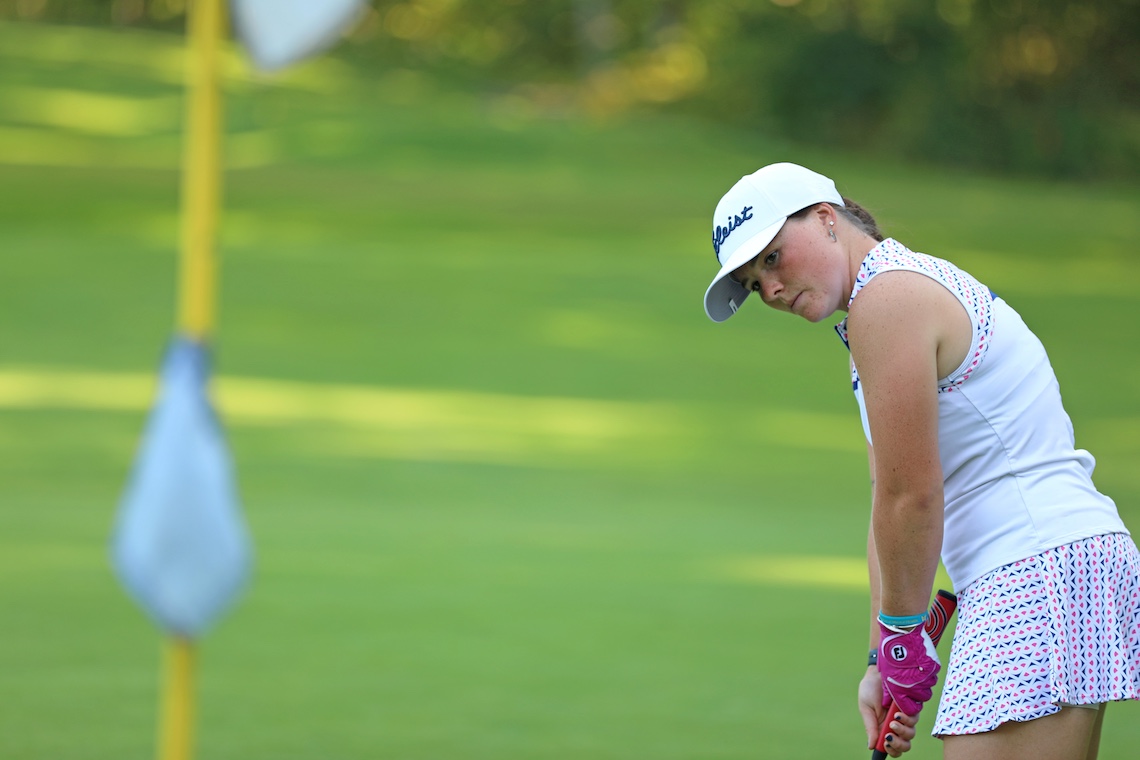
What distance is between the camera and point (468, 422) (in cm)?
1022

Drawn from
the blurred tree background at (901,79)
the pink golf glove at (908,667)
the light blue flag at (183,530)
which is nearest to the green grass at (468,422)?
the pink golf glove at (908,667)

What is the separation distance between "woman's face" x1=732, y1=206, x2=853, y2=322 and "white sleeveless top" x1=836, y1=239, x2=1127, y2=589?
0.05m

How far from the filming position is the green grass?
14.9 feet

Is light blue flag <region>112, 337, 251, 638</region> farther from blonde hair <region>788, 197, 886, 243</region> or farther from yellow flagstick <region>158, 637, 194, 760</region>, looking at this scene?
blonde hair <region>788, 197, 886, 243</region>

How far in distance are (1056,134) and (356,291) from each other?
18.9 metres

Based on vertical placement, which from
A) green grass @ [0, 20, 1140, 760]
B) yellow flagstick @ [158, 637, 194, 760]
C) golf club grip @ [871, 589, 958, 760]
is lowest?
yellow flagstick @ [158, 637, 194, 760]

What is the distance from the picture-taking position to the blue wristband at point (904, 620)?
250cm

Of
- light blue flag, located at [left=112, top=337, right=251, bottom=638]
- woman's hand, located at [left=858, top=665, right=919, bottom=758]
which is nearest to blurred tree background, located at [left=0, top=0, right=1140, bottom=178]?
woman's hand, located at [left=858, top=665, right=919, bottom=758]

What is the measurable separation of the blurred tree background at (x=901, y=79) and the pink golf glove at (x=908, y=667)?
26.3 meters

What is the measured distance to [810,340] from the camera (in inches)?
516

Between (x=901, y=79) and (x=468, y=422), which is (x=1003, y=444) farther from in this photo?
(x=901, y=79)

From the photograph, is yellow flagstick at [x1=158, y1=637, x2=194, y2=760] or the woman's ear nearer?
yellow flagstick at [x1=158, y1=637, x2=194, y2=760]

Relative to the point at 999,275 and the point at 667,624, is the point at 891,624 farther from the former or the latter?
the point at 999,275

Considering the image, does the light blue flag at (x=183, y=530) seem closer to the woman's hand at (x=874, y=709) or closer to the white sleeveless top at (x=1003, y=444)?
the white sleeveless top at (x=1003, y=444)
